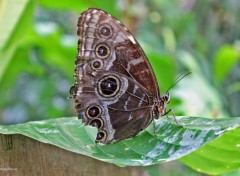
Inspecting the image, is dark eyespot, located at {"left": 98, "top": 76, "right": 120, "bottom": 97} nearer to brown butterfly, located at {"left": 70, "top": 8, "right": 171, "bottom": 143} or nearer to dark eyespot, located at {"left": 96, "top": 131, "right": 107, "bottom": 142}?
brown butterfly, located at {"left": 70, "top": 8, "right": 171, "bottom": 143}

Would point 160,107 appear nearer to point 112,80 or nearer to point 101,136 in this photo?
point 112,80

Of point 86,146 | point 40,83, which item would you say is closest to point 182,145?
point 86,146

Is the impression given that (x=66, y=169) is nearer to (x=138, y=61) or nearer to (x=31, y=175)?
(x=31, y=175)

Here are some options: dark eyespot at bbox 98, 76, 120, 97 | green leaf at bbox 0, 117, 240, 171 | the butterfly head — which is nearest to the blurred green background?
the butterfly head

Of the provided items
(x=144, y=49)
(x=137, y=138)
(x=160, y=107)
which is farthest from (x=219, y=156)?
(x=144, y=49)

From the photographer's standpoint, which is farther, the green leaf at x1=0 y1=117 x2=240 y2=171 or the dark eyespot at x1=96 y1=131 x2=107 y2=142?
the dark eyespot at x1=96 y1=131 x2=107 y2=142

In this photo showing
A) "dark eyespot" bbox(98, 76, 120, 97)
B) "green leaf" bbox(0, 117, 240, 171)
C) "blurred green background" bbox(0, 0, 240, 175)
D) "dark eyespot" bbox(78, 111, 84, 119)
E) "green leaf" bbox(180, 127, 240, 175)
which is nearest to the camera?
"green leaf" bbox(0, 117, 240, 171)
